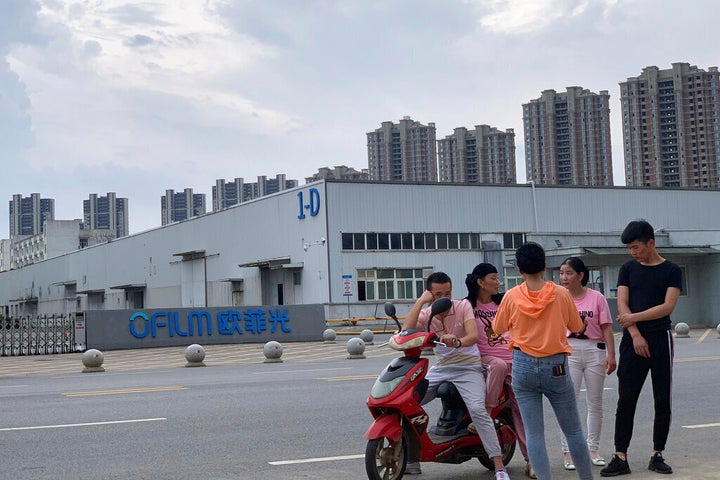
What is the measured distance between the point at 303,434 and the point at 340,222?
40859mm

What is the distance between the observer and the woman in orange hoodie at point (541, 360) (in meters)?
6.21

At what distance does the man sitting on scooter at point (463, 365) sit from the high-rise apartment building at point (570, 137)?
82990 mm

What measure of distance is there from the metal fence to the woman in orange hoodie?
27.1 m

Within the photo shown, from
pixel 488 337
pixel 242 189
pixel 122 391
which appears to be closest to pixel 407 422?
pixel 488 337

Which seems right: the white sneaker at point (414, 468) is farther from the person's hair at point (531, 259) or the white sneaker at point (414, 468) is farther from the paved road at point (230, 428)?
the person's hair at point (531, 259)

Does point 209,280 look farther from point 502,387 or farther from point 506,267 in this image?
point 502,387

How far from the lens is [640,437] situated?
955cm

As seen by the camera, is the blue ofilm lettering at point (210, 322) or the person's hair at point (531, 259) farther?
the blue ofilm lettering at point (210, 322)

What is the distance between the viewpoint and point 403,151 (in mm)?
99188

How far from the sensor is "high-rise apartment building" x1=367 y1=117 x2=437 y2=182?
97875 millimetres

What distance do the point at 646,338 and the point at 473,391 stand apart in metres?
1.49

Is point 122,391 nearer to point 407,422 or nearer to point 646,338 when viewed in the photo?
point 407,422

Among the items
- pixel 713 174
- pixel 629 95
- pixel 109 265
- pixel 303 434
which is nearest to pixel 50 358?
pixel 303 434

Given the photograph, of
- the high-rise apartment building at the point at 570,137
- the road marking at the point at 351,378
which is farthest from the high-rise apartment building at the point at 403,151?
the road marking at the point at 351,378
